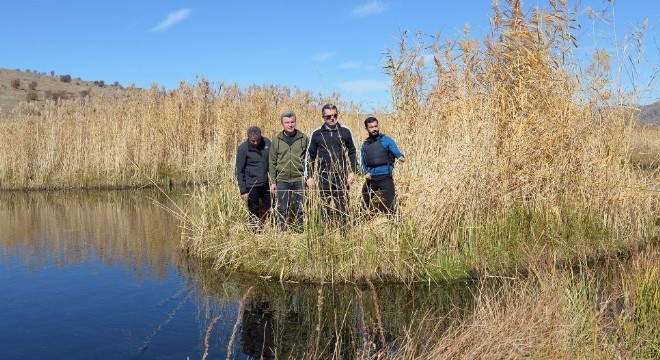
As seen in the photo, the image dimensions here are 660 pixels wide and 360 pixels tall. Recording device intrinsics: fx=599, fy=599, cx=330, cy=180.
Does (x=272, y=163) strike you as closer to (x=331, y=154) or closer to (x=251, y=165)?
(x=251, y=165)

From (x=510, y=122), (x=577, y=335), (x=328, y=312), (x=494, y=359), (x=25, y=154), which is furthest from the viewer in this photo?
(x=25, y=154)

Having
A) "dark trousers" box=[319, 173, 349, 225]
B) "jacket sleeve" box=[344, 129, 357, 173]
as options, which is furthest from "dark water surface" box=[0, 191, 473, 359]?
"jacket sleeve" box=[344, 129, 357, 173]

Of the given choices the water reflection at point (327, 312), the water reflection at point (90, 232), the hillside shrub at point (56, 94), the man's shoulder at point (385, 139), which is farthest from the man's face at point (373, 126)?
the hillside shrub at point (56, 94)

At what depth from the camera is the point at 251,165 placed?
7.55 metres

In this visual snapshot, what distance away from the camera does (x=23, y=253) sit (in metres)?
8.38

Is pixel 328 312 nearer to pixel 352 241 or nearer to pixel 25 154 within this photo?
pixel 352 241

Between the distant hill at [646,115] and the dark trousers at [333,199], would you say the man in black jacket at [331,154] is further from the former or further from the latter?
the distant hill at [646,115]

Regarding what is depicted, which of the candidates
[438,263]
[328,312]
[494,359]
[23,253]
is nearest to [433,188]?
[438,263]

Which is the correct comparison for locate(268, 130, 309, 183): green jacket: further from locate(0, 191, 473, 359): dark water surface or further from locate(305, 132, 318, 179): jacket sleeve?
locate(0, 191, 473, 359): dark water surface

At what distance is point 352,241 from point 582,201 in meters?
2.87

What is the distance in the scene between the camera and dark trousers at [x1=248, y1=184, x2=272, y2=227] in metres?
7.50

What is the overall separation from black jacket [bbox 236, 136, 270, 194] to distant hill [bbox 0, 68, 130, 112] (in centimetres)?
3246

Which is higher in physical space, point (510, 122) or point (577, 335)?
point (510, 122)

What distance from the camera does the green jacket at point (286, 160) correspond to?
7.14 meters
